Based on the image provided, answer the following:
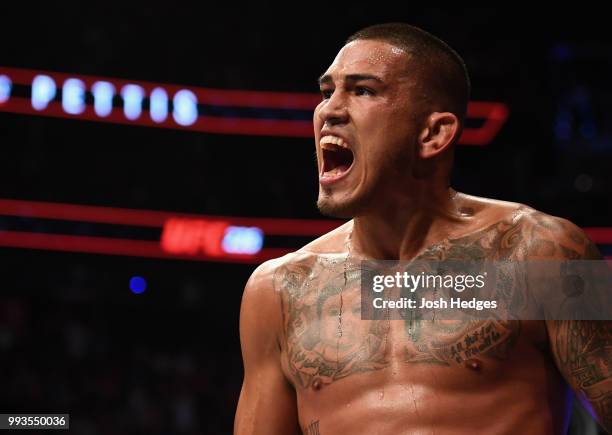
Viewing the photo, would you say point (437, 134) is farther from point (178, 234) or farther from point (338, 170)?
point (178, 234)

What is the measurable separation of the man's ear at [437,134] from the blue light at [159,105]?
512cm

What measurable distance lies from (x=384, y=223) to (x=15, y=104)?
5195 mm

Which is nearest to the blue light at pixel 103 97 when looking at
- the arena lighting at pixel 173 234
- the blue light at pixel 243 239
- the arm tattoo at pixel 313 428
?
the arena lighting at pixel 173 234

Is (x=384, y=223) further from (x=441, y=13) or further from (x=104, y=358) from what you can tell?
(x=441, y=13)

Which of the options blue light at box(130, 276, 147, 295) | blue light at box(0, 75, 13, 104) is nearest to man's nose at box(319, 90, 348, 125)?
blue light at box(0, 75, 13, 104)

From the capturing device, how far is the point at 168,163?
7.36m

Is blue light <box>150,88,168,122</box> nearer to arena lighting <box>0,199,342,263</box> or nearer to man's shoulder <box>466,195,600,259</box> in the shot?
arena lighting <box>0,199,342,263</box>

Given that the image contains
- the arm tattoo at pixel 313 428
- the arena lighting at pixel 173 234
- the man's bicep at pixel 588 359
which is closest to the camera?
the man's bicep at pixel 588 359

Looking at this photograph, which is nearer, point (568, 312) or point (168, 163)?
point (568, 312)

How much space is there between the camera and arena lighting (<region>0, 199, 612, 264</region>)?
6.81 meters

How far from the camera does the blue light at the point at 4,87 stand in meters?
6.40

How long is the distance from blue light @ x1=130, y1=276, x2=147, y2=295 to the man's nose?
543 centimetres

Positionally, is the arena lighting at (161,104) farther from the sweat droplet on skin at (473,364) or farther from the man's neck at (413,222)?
the sweat droplet on skin at (473,364)

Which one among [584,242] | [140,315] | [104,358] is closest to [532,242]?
[584,242]
